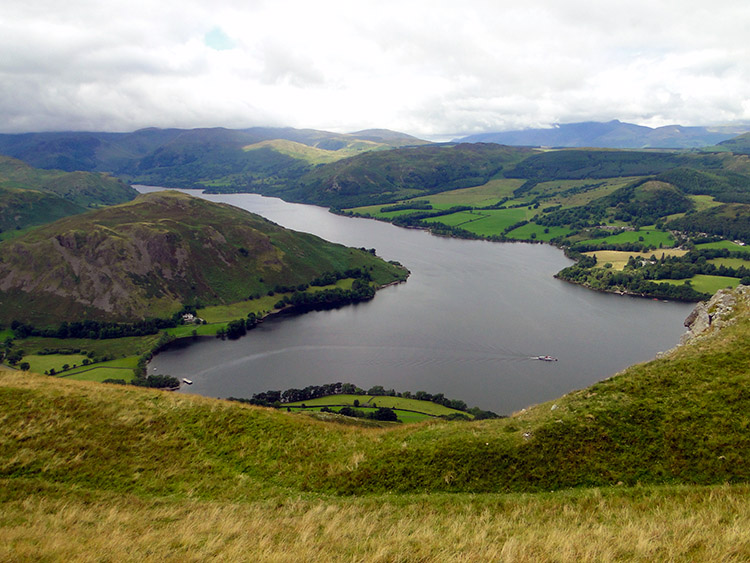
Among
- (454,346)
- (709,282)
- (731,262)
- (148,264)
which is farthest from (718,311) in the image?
(731,262)

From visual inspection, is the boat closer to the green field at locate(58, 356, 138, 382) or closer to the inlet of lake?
the inlet of lake

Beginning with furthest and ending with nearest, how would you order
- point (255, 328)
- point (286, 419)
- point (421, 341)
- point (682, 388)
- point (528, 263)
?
point (528, 263), point (255, 328), point (421, 341), point (286, 419), point (682, 388)

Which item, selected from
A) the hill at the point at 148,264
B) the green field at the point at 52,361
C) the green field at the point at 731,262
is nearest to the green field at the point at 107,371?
the green field at the point at 52,361

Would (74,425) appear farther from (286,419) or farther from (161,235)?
(161,235)

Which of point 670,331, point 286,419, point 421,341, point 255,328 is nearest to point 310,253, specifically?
point 255,328

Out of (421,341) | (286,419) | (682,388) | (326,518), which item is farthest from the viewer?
(421,341)

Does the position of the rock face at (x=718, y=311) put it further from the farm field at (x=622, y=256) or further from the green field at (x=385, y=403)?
the farm field at (x=622, y=256)

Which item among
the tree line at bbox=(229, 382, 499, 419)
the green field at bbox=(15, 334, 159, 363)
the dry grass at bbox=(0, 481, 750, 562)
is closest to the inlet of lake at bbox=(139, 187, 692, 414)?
the tree line at bbox=(229, 382, 499, 419)
